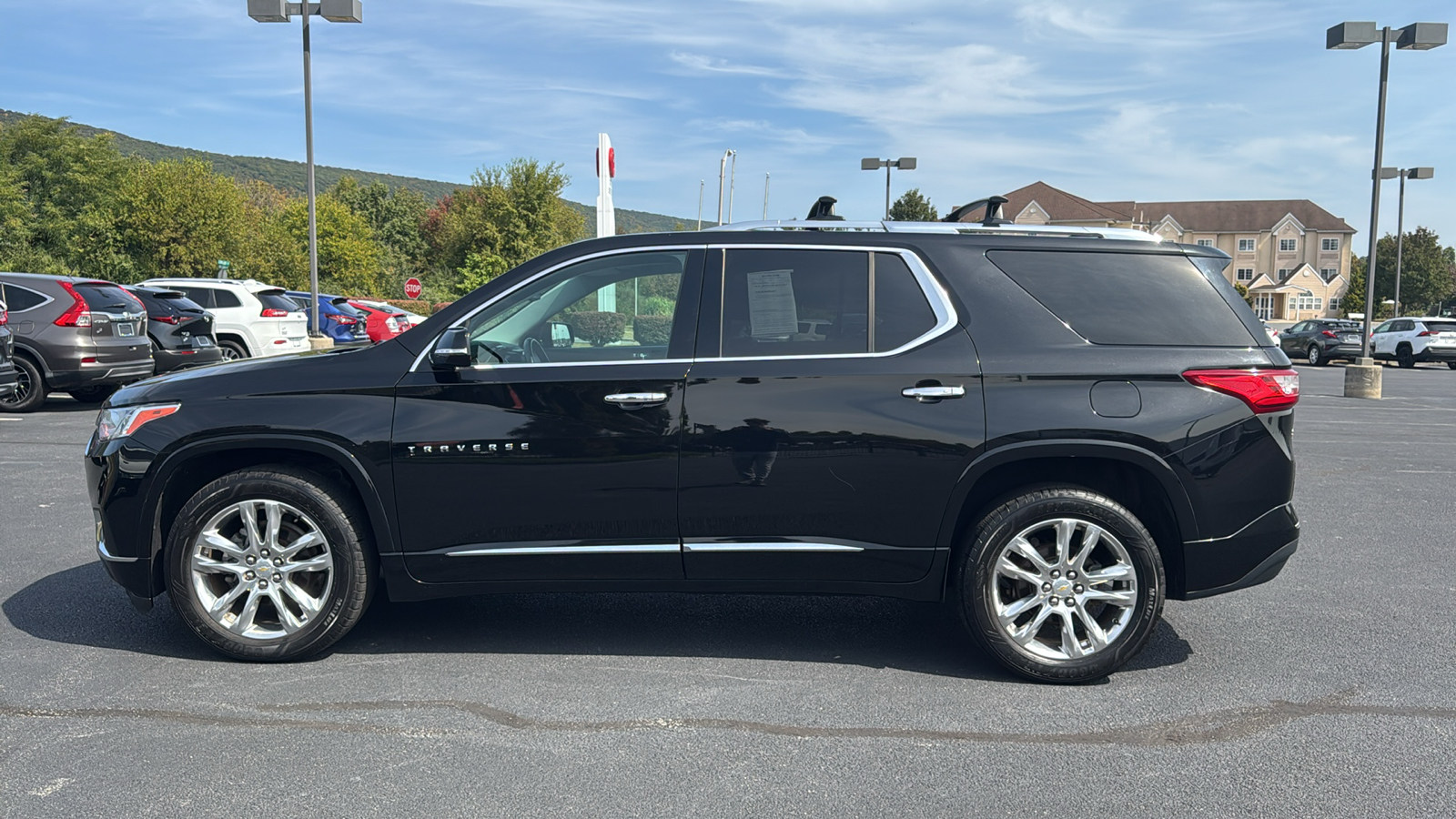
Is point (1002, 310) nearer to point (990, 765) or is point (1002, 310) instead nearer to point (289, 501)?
point (990, 765)

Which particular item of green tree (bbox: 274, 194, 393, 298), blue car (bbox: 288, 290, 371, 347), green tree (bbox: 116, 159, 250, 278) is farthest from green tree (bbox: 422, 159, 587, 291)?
blue car (bbox: 288, 290, 371, 347)

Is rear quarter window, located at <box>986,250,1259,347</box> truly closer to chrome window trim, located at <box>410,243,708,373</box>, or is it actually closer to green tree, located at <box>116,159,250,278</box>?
chrome window trim, located at <box>410,243,708,373</box>

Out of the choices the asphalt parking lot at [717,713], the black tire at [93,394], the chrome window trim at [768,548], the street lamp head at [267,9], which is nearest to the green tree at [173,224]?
the street lamp head at [267,9]

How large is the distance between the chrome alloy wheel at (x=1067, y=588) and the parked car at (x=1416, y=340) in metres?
33.9

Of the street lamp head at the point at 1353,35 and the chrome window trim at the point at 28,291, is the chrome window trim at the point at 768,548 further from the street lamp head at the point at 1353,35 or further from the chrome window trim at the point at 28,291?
the street lamp head at the point at 1353,35

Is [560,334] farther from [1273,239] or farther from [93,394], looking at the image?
[1273,239]

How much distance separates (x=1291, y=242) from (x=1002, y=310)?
383 feet

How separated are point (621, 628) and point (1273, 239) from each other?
116395mm

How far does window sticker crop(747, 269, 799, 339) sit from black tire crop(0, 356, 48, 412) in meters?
11.9

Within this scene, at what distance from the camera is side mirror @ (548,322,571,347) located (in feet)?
14.7

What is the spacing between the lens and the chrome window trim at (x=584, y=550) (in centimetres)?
430

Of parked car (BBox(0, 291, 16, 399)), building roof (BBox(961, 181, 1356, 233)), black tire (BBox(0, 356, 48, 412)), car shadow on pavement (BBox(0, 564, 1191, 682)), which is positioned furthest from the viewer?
building roof (BBox(961, 181, 1356, 233))

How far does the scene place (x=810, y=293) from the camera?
443 centimetres

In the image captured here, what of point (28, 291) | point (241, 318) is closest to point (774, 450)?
point (28, 291)
